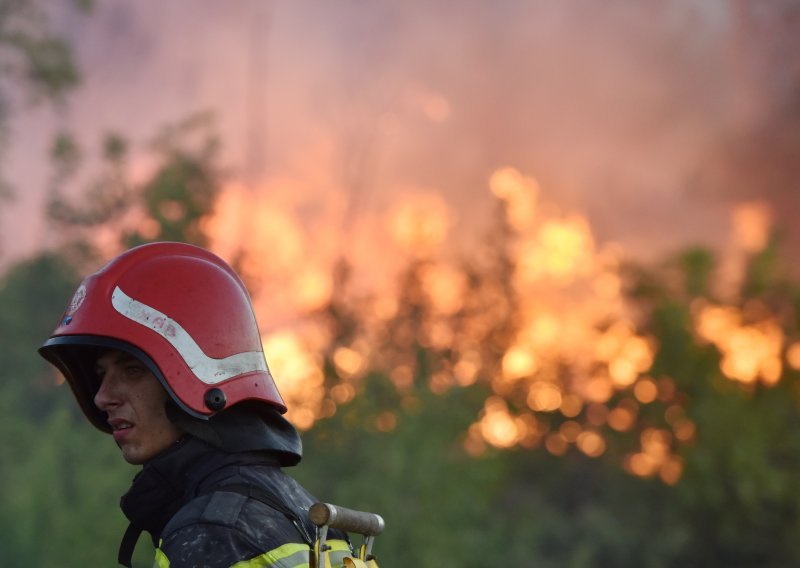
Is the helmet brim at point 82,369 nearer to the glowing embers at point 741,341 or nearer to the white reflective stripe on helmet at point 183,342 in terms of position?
the white reflective stripe on helmet at point 183,342

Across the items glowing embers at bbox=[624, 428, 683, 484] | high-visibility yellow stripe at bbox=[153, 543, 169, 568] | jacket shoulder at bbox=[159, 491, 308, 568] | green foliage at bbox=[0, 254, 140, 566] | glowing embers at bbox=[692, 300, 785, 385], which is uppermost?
glowing embers at bbox=[692, 300, 785, 385]

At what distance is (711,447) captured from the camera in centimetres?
4969

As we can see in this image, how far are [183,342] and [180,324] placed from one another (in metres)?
0.06

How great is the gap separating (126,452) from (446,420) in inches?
1383

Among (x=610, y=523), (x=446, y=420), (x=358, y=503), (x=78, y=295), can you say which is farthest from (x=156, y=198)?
(x=78, y=295)

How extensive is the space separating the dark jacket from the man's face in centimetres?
8

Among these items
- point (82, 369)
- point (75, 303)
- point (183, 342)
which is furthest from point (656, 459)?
point (183, 342)

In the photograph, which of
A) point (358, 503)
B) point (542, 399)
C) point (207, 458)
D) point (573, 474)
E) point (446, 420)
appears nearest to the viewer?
point (207, 458)

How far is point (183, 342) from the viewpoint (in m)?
3.79

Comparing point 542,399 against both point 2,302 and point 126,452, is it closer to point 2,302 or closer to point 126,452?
point 2,302

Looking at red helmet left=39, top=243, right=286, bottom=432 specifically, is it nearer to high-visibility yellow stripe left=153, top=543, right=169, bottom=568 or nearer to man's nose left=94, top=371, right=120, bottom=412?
man's nose left=94, top=371, right=120, bottom=412

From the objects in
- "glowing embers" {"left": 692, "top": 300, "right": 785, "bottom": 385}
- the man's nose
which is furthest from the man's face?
"glowing embers" {"left": 692, "top": 300, "right": 785, "bottom": 385}

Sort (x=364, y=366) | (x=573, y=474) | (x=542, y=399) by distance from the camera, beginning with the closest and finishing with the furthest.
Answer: (x=364, y=366) → (x=573, y=474) → (x=542, y=399)

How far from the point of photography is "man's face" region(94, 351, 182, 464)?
12.6ft
